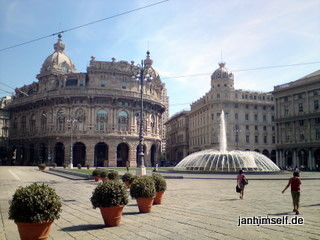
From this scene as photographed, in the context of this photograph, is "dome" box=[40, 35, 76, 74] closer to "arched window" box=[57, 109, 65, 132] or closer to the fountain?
"arched window" box=[57, 109, 65, 132]

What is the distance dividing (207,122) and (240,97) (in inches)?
391

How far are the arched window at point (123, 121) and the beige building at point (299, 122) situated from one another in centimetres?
3046

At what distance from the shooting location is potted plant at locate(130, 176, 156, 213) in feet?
33.6

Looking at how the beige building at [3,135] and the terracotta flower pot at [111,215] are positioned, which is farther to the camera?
the beige building at [3,135]

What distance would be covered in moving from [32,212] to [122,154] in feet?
192

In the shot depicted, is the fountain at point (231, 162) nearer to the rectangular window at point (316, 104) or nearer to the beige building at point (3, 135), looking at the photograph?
the rectangular window at point (316, 104)

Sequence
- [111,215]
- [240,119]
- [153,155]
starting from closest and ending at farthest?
[111,215]
[153,155]
[240,119]

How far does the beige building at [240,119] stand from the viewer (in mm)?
72125

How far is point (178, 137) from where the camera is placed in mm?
98312

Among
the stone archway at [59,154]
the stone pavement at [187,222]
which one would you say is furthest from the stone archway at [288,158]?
the stone pavement at [187,222]

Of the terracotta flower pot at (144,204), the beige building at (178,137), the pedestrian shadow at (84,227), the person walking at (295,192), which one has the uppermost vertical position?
the beige building at (178,137)
